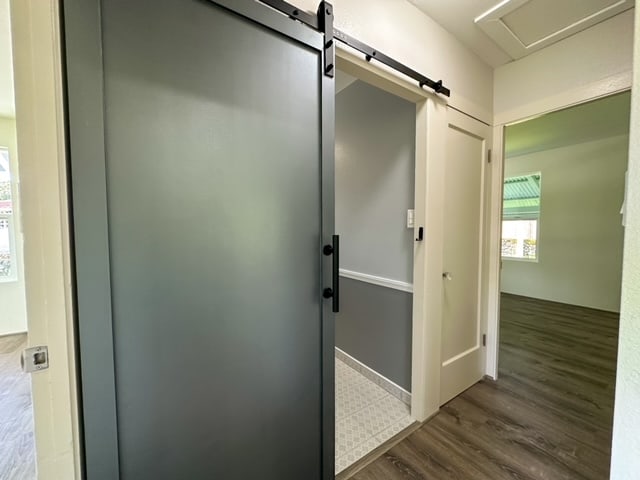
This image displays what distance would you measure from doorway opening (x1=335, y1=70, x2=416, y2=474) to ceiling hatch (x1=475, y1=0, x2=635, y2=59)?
67cm

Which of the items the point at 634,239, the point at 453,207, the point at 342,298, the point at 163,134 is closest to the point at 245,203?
the point at 163,134

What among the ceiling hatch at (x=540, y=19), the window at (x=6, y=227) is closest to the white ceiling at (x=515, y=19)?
the ceiling hatch at (x=540, y=19)

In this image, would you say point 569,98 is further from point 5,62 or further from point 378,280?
point 5,62

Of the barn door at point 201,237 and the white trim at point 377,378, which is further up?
the barn door at point 201,237

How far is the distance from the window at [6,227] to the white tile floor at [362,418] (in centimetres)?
413

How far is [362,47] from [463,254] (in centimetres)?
160

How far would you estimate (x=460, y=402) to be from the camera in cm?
197

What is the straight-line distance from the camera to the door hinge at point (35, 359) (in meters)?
0.66

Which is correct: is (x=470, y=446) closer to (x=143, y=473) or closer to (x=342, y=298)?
(x=342, y=298)

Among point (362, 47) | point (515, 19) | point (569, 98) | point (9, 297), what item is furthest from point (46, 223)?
point (9, 297)

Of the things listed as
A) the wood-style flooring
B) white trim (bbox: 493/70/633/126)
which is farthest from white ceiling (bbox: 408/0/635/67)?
the wood-style flooring

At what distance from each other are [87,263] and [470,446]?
211 cm

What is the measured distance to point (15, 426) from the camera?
5.54 ft

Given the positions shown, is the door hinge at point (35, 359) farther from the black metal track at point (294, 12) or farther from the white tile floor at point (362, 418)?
the white tile floor at point (362, 418)
